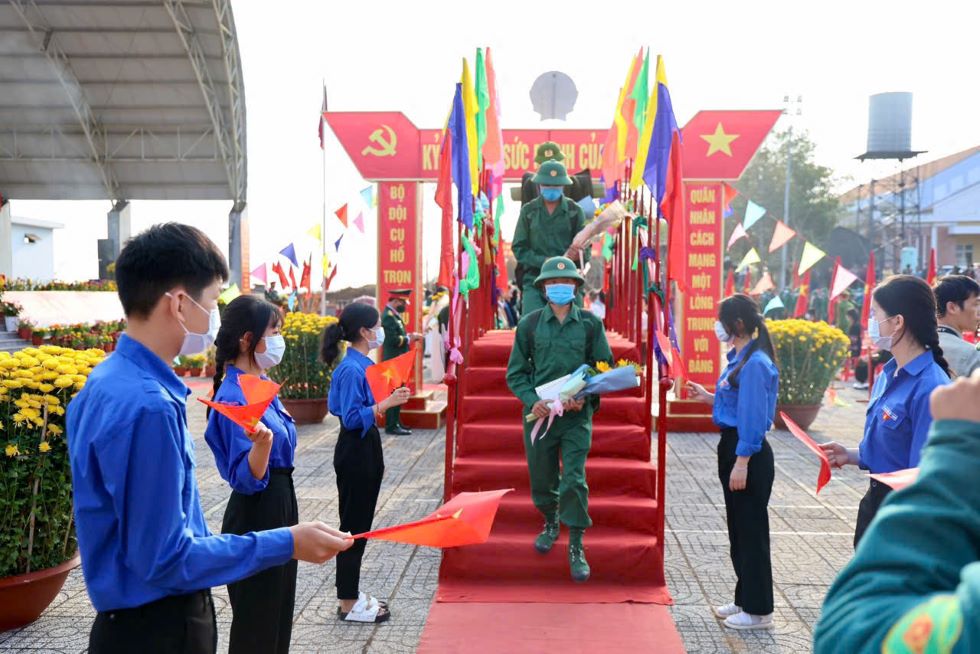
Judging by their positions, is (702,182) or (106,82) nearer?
(702,182)

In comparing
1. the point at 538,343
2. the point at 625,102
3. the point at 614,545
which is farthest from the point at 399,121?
the point at 614,545

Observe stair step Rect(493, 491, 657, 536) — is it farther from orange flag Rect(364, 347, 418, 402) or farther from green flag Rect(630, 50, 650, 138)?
green flag Rect(630, 50, 650, 138)

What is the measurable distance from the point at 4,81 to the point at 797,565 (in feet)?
87.4

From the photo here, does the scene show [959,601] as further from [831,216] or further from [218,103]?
[831,216]

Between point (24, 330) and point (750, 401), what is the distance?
1510cm

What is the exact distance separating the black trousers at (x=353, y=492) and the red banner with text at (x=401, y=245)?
619 centimetres

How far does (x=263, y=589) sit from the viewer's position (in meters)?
2.75

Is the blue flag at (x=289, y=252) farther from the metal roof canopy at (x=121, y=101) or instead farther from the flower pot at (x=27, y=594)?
the flower pot at (x=27, y=594)

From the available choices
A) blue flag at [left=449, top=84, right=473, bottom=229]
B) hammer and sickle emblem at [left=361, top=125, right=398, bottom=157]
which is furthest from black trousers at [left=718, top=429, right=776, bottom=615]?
hammer and sickle emblem at [left=361, top=125, right=398, bottom=157]

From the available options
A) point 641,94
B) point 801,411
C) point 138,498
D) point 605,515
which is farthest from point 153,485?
point 801,411

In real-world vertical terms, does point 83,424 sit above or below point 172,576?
above

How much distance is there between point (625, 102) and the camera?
686cm

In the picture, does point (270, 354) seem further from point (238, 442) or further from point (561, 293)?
point (561, 293)

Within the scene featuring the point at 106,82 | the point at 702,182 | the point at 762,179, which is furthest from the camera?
the point at 762,179
